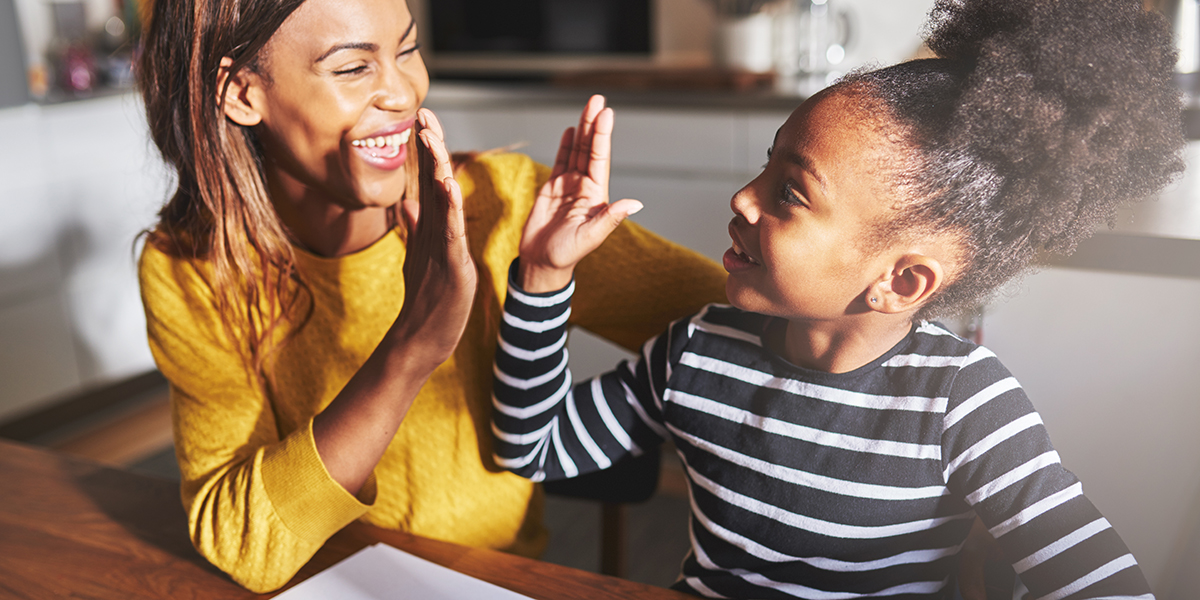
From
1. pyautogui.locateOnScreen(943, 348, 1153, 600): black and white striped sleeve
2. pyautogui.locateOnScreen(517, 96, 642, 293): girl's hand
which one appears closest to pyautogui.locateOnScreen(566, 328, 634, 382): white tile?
pyautogui.locateOnScreen(517, 96, 642, 293): girl's hand

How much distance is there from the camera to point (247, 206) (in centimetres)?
78

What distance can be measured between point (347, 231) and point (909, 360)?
54 centimetres

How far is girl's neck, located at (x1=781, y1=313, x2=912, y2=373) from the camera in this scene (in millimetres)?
621

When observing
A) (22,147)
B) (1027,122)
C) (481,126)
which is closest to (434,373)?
→ (1027,122)

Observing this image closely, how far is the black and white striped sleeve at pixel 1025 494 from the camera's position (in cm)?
55

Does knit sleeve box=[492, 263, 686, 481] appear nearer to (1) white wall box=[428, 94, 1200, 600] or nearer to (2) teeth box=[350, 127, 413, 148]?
(2) teeth box=[350, 127, 413, 148]

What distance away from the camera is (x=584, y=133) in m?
0.72

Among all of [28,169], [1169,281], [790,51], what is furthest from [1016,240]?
[28,169]

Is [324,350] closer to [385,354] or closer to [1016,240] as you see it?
[385,354]

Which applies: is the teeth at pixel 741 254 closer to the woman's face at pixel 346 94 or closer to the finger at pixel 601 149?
the finger at pixel 601 149

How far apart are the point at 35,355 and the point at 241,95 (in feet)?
6.99

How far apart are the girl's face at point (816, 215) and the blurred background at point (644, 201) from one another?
7cm

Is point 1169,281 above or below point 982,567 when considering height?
above

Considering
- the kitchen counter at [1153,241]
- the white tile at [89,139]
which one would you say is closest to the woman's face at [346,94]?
the kitchen counter at [1153,241]
